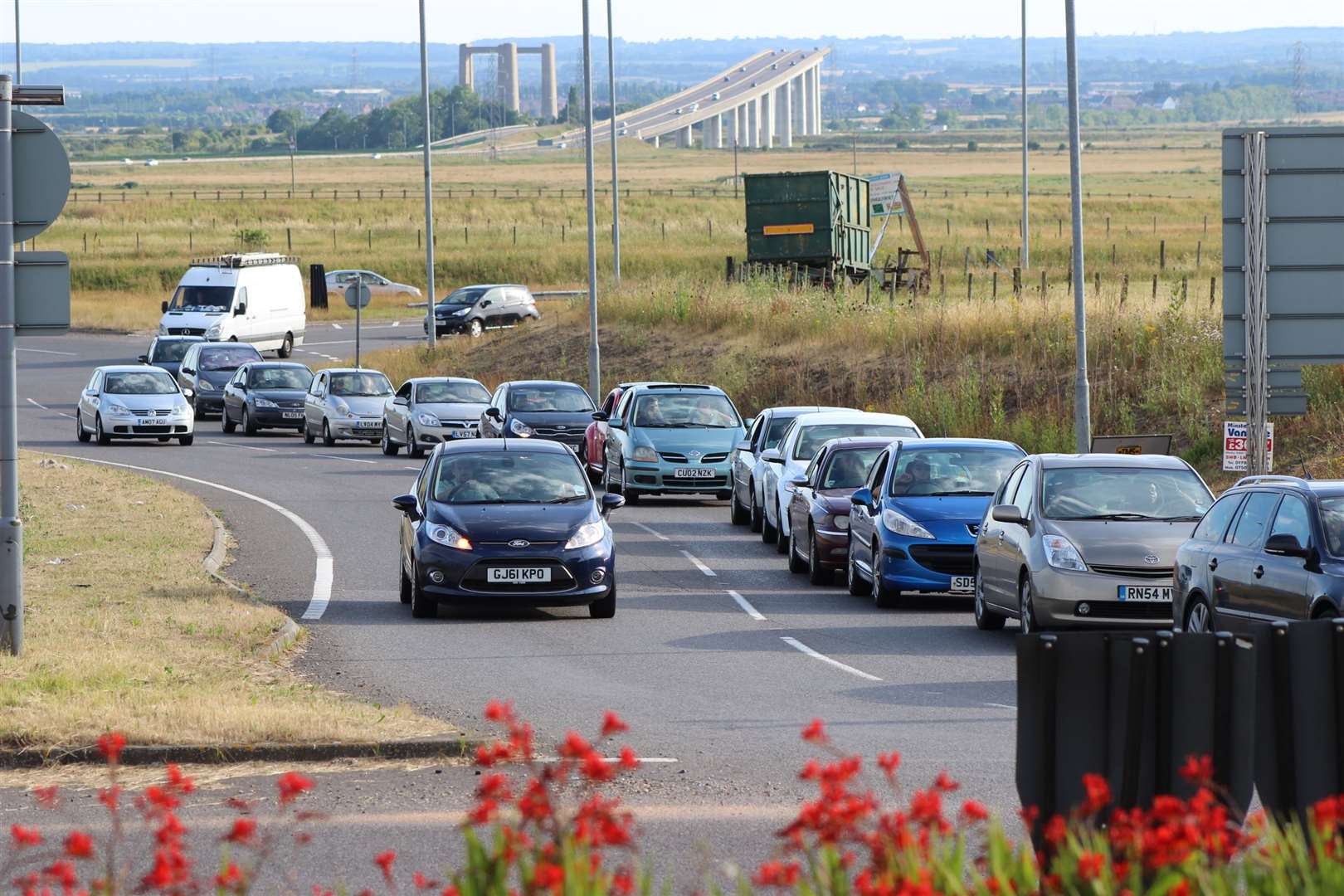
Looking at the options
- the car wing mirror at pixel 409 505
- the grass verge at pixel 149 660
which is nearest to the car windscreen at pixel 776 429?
the grass verge at pixel 149 660

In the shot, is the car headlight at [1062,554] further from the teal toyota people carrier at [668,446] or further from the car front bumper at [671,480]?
the car front bumper at [671,480]

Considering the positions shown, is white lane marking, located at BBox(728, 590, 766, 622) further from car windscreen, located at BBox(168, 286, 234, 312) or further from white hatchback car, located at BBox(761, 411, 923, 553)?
car windscreen, located at BBox(168, 286, 234, 312)

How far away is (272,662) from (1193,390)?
1987cm

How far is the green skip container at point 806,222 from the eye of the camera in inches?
1991

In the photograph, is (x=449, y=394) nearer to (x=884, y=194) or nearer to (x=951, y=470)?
(x=951, y=470)

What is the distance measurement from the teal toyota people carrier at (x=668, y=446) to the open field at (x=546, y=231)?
17792mm

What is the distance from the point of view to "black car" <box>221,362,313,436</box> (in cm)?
4350

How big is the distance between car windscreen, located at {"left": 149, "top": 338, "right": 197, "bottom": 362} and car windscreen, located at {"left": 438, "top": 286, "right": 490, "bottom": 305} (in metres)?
15.0

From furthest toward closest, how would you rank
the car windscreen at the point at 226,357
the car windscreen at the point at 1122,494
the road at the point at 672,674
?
1. the car windscreen at the point at 226,357
2. the car windscreen at the point at 1122,494
3. the road at the point at 672,674

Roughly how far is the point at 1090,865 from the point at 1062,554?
35.9ft

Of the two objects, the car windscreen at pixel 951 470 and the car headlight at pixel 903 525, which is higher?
the car windscreen at pixel 951 470

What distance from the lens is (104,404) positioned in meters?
40.2

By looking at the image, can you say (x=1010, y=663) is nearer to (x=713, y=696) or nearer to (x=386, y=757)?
(x=713, y=696)

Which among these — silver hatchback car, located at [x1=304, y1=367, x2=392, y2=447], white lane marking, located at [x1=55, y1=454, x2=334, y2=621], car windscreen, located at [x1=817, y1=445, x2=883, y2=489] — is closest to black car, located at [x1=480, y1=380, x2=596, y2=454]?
white lane marking, located at [x1=55, y1=454, x2=334, y2=621]
